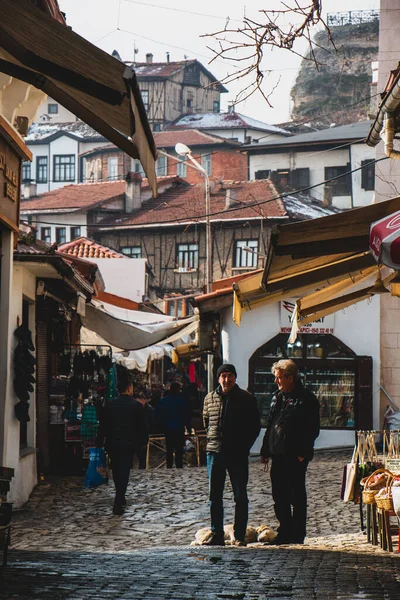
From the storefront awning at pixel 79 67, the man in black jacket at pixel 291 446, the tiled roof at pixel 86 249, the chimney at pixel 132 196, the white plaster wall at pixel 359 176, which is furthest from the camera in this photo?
the white plaster wall at pixel 359 176

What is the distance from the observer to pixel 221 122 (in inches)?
3219

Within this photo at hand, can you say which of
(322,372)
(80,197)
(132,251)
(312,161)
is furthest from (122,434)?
(312,161)

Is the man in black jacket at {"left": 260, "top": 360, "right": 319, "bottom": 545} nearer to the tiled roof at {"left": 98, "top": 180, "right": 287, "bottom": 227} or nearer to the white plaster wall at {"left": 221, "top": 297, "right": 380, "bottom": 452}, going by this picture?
the white plaster wall at {"left": 221, "top": 297, "right": 380, "bottom": 452}

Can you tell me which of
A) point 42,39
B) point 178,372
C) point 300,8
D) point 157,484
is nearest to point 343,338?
point 157,484

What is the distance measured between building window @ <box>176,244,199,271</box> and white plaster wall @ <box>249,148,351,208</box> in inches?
440

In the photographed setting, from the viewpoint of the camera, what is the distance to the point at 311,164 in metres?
62.1

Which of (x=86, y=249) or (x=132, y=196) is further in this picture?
(x=132, y=196)

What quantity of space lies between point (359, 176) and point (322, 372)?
39.7 meters

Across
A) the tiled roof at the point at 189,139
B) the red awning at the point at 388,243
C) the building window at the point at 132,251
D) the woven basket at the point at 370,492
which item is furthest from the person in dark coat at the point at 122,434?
the tiled roof at the point at 189,139

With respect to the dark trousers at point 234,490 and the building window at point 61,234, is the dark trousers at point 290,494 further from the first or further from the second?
the building window at point 61,234

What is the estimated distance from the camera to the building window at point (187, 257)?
53.9m

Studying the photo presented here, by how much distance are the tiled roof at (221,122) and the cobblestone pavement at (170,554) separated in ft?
218

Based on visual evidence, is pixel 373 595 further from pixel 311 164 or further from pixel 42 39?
pixel 311 164

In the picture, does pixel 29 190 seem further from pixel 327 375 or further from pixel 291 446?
pixel 291 446
